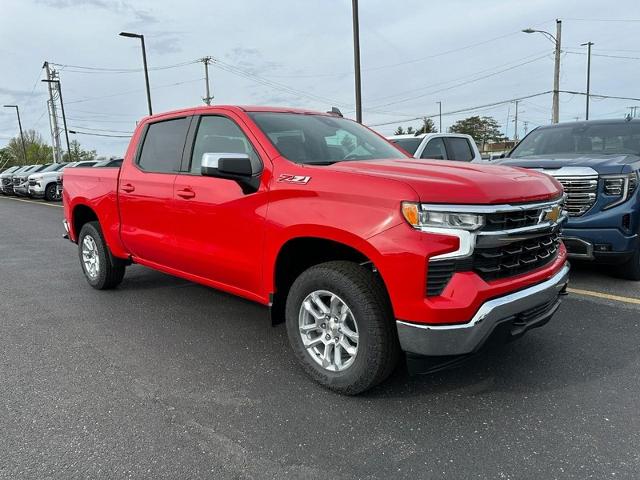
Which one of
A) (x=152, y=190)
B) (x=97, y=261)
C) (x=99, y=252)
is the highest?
(x=152, y=190)

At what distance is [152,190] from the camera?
14.6 ft

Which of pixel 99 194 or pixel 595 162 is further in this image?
pixel 595 162

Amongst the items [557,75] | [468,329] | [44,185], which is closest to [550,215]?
[468,329]

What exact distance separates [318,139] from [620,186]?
3.26 metres

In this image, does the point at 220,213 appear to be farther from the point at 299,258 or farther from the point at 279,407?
the point at 279,407

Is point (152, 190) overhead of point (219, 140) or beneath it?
beneath

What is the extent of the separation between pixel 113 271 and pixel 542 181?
4.32 m

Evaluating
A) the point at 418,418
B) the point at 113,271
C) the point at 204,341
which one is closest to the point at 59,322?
the point at 113,271

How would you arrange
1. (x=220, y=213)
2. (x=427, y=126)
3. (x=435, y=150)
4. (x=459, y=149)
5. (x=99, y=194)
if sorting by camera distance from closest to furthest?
(x=220, y=213)
(x=99, y=194)
(x=435, y=150)
(x=459, y=149)
(x=427, y=126)

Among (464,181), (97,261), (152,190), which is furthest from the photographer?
(97,261)

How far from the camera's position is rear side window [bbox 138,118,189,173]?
4.38 meters

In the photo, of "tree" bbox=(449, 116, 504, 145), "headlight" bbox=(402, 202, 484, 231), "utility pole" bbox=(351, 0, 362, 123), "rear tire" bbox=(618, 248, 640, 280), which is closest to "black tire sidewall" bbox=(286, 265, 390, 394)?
"headlight" bbox=(402, 202, 484, 231)

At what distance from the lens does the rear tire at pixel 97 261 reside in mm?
5406

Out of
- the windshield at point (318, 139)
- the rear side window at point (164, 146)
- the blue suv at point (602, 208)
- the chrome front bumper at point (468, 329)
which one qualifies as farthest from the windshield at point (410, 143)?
the chrome front bumper at point (468, 329)
